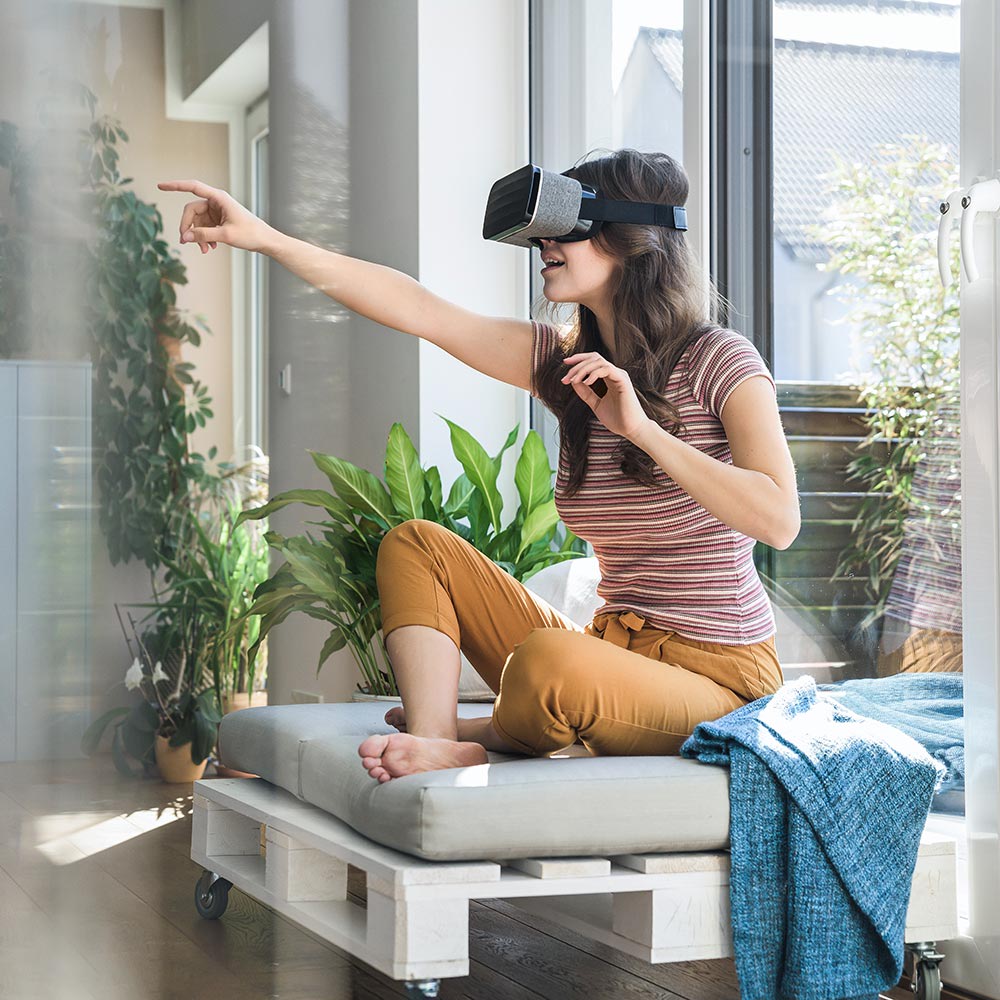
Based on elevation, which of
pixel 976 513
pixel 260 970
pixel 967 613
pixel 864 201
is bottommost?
pixel 260 970

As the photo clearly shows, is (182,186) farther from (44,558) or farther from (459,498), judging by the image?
(459,498)

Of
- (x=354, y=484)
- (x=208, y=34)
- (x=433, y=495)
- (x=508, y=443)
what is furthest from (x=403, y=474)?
(x=208, y=34)

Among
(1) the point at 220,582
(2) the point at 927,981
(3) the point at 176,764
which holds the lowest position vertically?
(2) the point at 927,981

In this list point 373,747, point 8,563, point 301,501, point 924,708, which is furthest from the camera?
point 924,708

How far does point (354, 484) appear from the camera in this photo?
134 cm

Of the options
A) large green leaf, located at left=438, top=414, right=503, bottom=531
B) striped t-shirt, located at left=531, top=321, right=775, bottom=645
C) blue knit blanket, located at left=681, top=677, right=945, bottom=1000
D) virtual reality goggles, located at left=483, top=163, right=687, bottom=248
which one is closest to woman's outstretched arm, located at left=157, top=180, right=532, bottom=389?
virtual reality goggles, located at left=483, top=163, right=687, bottom=248

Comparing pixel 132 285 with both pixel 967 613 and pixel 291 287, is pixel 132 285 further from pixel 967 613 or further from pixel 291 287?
pixel 967 613

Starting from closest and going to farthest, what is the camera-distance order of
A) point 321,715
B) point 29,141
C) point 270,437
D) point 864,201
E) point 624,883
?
point 29,141
point 270,437
point 624,883
point 321,715
point 864,201

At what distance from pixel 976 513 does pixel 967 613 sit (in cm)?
12

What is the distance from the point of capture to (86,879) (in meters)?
0.90

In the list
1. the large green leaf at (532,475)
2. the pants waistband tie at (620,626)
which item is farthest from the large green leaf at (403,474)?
the pants waistband tie at (620,626)

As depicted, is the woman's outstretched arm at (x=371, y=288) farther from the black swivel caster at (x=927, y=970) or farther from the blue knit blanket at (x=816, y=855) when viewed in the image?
the black swivel caster at (x=927, y=970)

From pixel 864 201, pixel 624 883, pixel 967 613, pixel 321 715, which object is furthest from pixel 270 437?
pixel 864 201

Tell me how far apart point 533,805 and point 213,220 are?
0.61m
